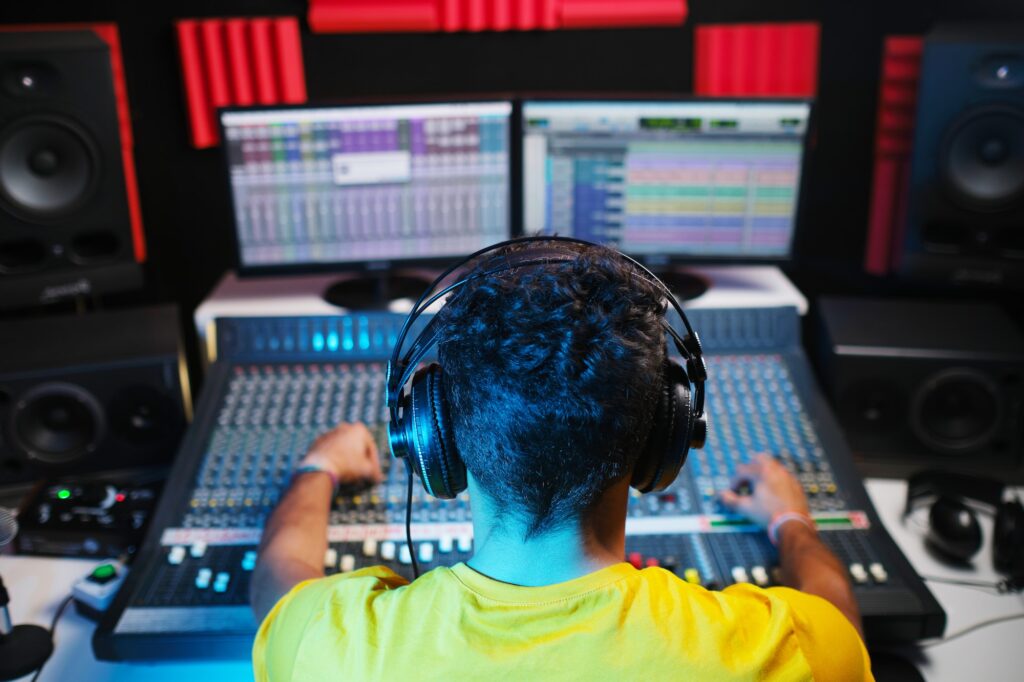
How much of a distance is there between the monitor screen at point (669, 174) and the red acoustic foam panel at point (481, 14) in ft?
0.91

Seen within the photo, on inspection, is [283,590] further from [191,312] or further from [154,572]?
[191,312]

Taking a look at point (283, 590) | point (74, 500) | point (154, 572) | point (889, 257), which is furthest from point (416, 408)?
point (889, 257)

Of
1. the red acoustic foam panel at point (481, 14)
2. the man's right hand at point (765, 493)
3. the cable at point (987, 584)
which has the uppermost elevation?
the red acoustic foam panel at point (481, 14)

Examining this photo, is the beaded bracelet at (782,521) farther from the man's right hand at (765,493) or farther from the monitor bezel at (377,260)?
the monitor bezel at (377,260)

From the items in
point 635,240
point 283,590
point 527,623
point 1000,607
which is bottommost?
point 1000,607

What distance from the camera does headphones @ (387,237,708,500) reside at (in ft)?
2.88

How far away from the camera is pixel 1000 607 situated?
4.17ft

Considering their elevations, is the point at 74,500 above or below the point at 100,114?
below

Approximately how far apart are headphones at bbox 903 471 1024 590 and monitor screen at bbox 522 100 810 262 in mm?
577

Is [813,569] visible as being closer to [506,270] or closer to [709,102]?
[506,270]

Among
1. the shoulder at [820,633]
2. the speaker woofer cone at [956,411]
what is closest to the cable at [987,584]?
the speaker woofer cone at [956,411]

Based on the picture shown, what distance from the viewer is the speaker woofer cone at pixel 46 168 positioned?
154cm

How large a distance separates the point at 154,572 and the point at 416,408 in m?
0.55

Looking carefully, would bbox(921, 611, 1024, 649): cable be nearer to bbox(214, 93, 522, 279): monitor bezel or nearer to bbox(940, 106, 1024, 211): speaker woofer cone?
bbox(940, 106, 1024, 211): speaker woofer cone
